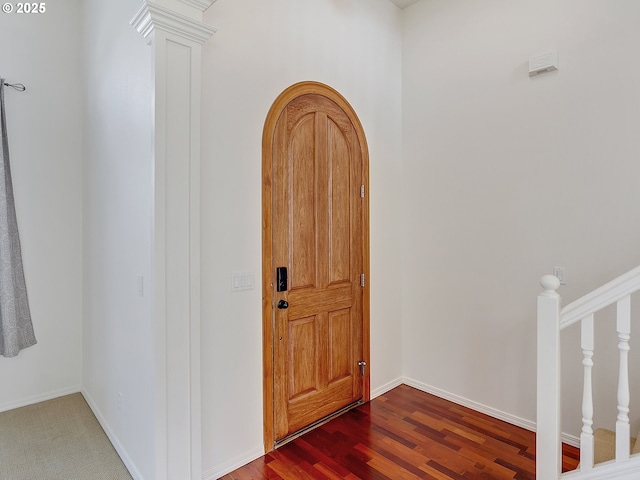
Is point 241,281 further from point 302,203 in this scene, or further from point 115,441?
point 115,441

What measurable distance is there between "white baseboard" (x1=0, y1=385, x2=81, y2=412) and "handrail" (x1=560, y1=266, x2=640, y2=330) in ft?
12.0

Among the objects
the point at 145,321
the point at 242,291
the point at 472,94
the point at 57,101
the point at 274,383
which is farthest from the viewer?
the point at 57,101

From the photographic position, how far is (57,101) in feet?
9.86

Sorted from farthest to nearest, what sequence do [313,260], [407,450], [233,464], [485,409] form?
[485,409], [313,260], [407,450], [233,464]

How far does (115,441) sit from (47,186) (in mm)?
2084

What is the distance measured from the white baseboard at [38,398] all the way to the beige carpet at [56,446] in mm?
57

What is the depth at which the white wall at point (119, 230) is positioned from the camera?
1866 mm

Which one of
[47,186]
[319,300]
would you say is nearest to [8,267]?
[47,186]

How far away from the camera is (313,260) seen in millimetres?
2510

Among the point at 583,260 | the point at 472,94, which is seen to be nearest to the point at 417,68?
the point at 472,94

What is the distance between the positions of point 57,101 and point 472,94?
132 inches

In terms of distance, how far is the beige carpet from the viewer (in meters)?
2.06

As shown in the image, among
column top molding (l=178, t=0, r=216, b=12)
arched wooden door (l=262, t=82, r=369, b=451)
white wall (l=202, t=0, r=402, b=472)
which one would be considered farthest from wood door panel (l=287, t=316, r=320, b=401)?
column top molding (l=178, t=0, r=216, b=12)

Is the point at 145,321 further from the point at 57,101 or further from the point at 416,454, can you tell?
the point at 57,101
